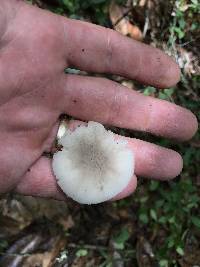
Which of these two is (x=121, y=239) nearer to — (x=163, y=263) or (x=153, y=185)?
(x=163, y=263)

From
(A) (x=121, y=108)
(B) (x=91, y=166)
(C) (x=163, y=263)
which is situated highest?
(A) (x=121, y=108)

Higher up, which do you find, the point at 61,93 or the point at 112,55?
the point at 112,55

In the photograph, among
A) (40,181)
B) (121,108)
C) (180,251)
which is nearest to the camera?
(40,181)

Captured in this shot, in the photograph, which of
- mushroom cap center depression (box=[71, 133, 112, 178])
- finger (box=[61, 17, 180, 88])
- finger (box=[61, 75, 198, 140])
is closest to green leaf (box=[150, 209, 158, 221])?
finger (box=[61, 75, 198, 140])

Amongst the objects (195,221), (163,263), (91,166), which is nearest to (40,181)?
(91,166)

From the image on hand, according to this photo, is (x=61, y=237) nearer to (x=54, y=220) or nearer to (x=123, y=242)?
(x=54, y=220)

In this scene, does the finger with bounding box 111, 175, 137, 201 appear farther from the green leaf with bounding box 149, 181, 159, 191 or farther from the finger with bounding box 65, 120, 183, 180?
the green leaf with bounding box 149, 181, 159, 191

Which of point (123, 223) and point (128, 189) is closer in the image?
point (128, 189)

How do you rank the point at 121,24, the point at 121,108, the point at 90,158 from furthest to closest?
the point at 121,24, the point at 121,108, the point at 90,158
